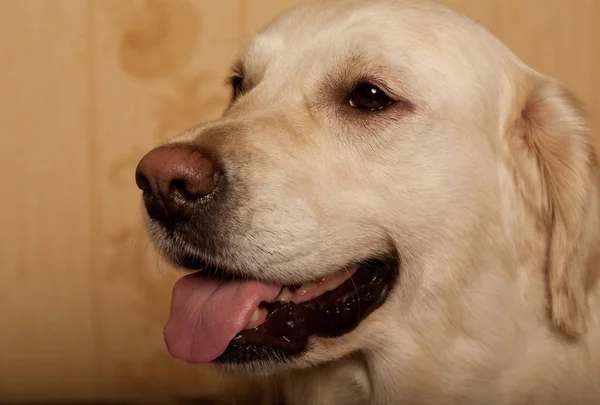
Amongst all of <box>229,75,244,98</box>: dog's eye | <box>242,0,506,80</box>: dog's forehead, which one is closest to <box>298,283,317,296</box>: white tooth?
<box>242,0,506,80</box>: dog's forehead

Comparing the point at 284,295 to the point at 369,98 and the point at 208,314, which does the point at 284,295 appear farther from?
the point at 369,98

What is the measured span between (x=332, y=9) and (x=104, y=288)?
1195 mm

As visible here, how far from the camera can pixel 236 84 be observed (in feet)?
5.13

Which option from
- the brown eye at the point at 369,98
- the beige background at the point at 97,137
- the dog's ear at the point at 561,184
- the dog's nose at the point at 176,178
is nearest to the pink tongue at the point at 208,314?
the dog's nose at the point at 176,178

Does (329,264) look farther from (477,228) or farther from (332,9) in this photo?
(332,9)

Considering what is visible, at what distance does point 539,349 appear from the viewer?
126 cm

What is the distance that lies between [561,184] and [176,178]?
0.66 m

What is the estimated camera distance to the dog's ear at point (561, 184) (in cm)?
122

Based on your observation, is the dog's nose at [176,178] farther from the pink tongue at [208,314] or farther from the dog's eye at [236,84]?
the dog's eye at [236,84]

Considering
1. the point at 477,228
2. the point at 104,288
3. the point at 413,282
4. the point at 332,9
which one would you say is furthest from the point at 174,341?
the point at 104,288

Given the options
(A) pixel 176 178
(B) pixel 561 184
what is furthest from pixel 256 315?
(B) pixel 561 184

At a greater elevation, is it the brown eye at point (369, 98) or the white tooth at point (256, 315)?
the brown eye at point (369, 98)

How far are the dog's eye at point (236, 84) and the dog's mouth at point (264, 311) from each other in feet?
1.61

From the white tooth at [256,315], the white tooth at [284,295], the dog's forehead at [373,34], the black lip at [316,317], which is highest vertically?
the dog's forehead at [373,34]
